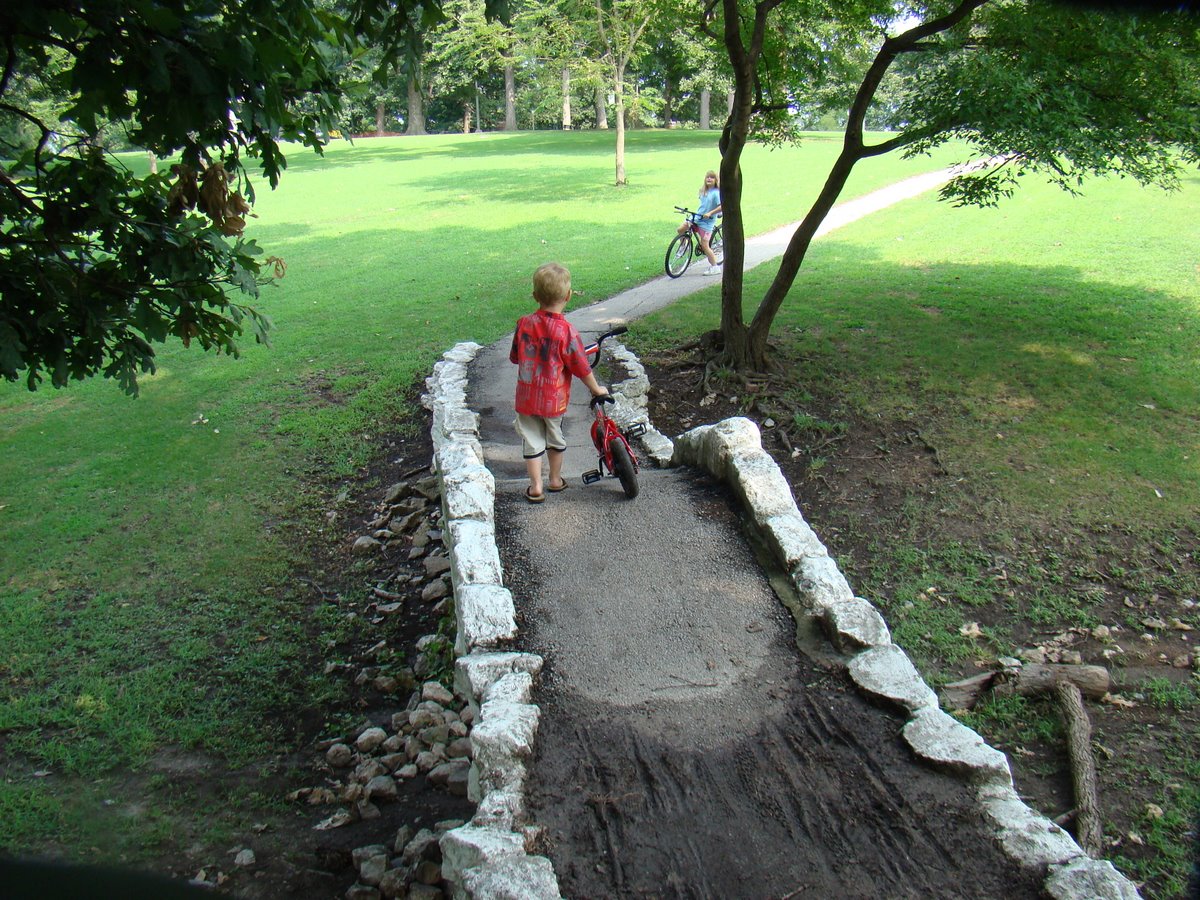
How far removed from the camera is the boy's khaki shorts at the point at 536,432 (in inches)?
273

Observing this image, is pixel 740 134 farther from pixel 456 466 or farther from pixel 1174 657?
pixel 1174 657

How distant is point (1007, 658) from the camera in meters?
6.34

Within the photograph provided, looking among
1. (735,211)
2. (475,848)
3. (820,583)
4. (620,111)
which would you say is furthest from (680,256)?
(475,848)

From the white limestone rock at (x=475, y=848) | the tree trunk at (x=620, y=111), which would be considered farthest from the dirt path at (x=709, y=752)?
the tree trunk at (x=620, y=111)

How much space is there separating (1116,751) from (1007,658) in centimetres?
91

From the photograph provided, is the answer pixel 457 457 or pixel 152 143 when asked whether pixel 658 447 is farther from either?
pixel 152 143

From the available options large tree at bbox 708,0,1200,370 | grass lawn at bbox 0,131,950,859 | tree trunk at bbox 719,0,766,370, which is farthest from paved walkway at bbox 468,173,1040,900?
large tree at bbox 708,0,1200,370

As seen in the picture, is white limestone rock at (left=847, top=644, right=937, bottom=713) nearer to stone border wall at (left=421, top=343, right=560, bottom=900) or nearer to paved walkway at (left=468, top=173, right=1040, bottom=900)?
paved walkway at (left=468, top=173, right=1040, bottom=900)

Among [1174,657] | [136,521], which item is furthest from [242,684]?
[1174,657]

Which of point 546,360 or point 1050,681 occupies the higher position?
point 546,360

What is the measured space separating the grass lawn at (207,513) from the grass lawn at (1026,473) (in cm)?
413

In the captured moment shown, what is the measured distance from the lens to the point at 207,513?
8.76 meters

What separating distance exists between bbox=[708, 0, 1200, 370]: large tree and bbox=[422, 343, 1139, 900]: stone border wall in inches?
140

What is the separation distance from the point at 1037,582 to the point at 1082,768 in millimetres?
2263
